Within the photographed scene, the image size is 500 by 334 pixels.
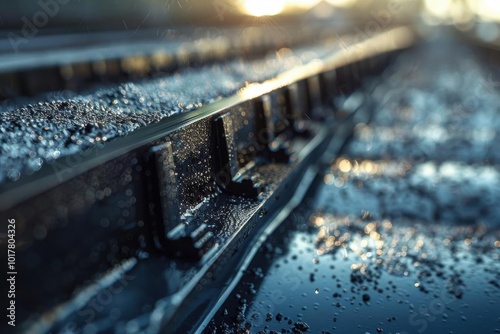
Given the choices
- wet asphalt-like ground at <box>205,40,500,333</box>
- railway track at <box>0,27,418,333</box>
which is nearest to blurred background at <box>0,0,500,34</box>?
railway track at <box>0,27,418,333</box>

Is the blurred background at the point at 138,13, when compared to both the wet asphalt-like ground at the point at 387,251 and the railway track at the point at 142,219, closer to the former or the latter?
the railway track at the point at 142,219

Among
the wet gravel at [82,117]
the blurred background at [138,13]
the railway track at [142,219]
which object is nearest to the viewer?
the railway track at [142,219]

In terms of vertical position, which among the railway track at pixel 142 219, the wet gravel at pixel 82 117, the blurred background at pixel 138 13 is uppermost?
the blurred background at pixel 138 13

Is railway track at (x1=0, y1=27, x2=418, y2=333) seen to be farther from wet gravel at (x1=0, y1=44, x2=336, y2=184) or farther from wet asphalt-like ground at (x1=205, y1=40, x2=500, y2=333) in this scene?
wet asphalt-like ground at (x1=205, y1=40, x2=500, y2=333)

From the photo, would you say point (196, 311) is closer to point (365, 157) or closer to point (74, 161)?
point (74, 161)

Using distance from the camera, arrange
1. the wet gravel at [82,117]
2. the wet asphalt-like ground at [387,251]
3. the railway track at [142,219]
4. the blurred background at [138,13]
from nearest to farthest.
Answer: the railway track at [142,219] → the wet gravel at [82,117] → the wet asphalt-like ground at [387,251] → the blurred background at [138,13]

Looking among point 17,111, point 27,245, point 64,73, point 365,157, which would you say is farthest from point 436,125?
point 27,245

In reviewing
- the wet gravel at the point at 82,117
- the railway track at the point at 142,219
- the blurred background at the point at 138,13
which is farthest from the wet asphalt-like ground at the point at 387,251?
the blurred background at the point at 138,13
